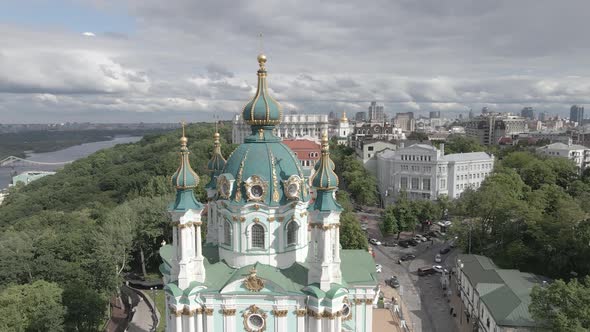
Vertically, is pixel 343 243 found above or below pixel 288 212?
below

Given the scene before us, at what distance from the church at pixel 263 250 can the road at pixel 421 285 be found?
11.8m

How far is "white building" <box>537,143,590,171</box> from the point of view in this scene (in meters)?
80.6

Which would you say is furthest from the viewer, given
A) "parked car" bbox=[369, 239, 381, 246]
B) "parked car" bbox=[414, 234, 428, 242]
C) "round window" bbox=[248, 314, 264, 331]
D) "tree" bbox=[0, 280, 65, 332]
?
"parked car" bbox=[414, 234, 428, 242]

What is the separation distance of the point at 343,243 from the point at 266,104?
20111mm

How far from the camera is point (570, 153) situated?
8081 centimetres

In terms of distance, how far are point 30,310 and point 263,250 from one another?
52.4ft

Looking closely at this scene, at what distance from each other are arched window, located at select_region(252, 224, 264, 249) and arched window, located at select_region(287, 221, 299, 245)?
4.58 ft

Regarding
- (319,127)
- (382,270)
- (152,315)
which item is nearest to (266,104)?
(152,315)

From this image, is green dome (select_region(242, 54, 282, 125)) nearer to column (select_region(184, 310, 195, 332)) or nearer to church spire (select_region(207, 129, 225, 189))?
church spire (select_region(207, 129, 225, 189))

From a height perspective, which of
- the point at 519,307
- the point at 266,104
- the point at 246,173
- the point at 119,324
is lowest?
the point at 119,324

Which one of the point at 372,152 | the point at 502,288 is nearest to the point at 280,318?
the point at 502,288

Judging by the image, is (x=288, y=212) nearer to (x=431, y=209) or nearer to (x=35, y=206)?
(x=431, y=209)

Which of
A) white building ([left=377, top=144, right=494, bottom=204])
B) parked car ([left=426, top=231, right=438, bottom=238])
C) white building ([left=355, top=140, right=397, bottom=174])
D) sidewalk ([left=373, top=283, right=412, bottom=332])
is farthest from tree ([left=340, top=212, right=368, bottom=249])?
white building ([left=355, top=140, right=397, bottom=174])

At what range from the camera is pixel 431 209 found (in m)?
51.4
